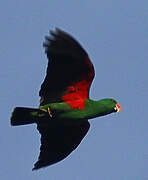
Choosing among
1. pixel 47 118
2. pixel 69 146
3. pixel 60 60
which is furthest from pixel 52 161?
pixel 60 60

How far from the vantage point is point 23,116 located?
14602mm

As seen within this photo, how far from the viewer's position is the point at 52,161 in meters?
16.3

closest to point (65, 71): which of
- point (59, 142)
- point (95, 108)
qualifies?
point (95, 108)

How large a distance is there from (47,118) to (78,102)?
2.70ft

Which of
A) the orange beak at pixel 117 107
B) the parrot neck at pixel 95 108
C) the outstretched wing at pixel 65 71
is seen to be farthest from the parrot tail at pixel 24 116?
the orange beak at pixel 117 107

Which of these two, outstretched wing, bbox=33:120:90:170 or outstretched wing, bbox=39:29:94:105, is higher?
outstretched wing, bbox=39:29:94:105

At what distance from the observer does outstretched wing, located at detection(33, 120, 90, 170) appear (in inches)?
633

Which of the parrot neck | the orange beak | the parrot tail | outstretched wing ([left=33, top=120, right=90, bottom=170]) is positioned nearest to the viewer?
the parrot tail

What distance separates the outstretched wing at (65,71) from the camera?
14.6 m

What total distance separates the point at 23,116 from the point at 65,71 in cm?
142

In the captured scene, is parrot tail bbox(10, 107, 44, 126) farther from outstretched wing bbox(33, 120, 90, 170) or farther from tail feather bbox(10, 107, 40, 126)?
outstretched wing bbox(33, 120, 90, 170)

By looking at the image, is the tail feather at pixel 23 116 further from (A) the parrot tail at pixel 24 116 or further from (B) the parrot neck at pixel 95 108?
(B) the parrot neck at pixel 95 108

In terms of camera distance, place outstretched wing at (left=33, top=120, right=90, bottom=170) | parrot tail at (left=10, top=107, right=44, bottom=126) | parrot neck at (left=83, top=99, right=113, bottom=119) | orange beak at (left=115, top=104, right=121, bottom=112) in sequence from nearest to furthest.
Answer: parrot tail at (left=10, top=107, right=44, bottom=126) < parrot neck at (left=83, top=99, right=113, bottom=119) < orange beak at (left=115, top=104, right=121, bottom=112) < outstretched wing at (left=33, top=120, right=90, bottom=170)

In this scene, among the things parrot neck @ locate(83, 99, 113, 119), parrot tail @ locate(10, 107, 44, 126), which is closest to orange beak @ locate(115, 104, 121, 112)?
parrot neck @ locate(83, 99, 113, 119)
